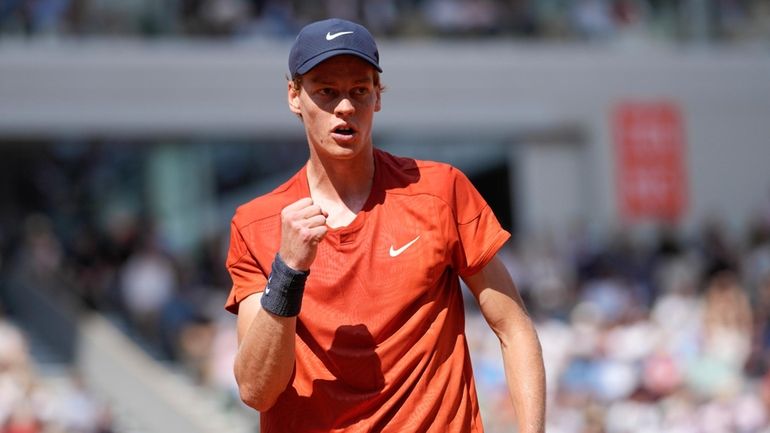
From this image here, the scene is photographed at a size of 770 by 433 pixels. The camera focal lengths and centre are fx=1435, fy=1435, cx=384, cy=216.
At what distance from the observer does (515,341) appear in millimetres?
3465

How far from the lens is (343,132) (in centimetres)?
342

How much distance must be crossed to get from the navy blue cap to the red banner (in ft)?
57.6

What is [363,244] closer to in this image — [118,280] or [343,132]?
[343,132]

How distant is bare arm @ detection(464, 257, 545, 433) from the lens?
3.37m

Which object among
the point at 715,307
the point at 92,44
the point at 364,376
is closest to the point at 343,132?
the point at 364,376

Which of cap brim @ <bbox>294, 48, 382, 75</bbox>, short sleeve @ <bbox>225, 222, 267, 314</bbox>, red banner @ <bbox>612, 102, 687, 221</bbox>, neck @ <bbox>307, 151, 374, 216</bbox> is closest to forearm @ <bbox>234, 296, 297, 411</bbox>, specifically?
short sleeve @ <bbox>225, 222, 267, 314</bbox>

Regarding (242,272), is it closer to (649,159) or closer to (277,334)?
(277,334)

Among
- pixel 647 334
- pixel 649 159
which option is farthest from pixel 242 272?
pixel 649 159

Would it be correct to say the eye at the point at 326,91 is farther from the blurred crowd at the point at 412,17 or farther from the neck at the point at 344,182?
the blurred crowd at the point at 412,17

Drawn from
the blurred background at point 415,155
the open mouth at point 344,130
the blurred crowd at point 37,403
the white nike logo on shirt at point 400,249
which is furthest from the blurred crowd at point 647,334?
the open mouth at point 344,130

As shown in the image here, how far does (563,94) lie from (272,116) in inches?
172

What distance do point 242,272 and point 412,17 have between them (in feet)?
54.8

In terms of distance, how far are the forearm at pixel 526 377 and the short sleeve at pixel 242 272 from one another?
0.61m

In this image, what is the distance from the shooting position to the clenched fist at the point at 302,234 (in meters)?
3.21
